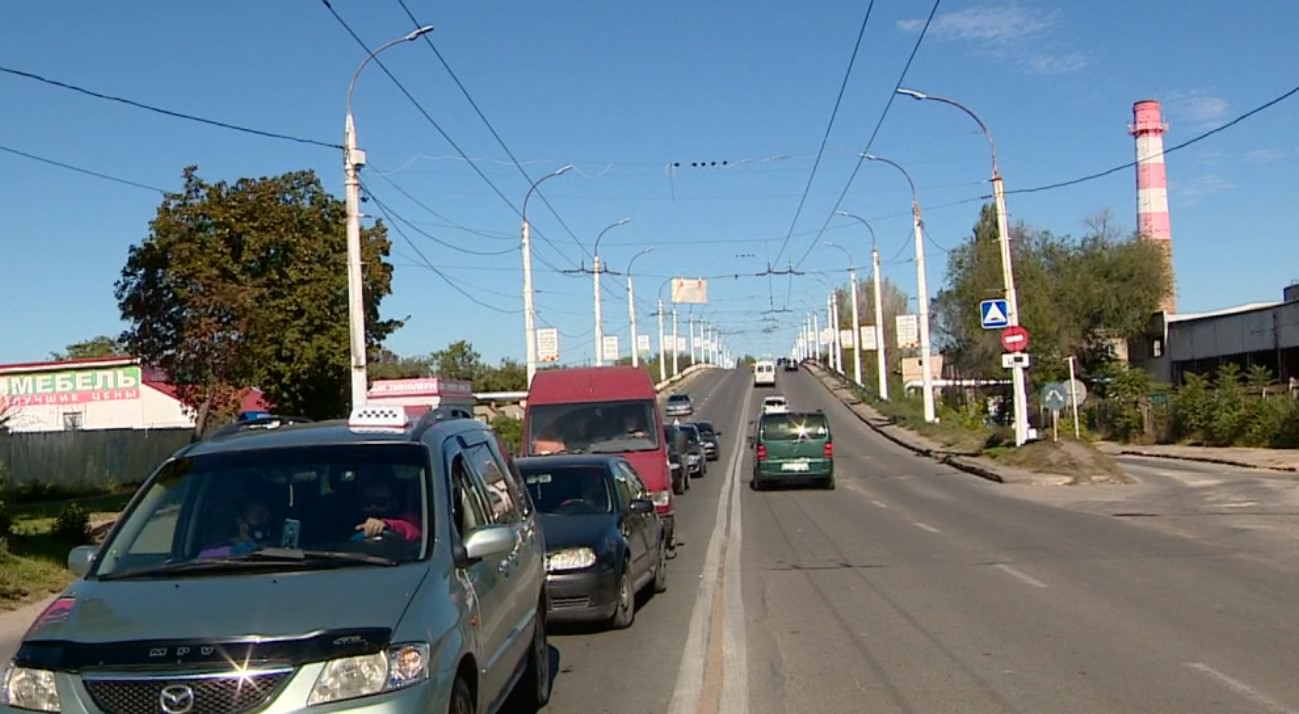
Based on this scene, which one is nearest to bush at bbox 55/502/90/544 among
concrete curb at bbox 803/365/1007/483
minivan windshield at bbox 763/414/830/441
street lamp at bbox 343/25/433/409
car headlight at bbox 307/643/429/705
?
street lamp at bbox 343/25/433/409

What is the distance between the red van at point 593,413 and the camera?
20.7m

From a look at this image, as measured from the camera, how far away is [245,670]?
507 cm

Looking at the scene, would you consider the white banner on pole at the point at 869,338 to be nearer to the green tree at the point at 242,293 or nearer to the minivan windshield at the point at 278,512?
the green tree at the point at 242,293

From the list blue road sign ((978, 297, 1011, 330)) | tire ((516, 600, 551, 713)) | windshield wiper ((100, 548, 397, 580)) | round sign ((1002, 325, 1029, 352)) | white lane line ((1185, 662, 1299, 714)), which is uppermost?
blue road sign ((978, 297, 1011, 330))

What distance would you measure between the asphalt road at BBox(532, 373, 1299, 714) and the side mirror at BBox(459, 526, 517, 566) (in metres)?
2.20

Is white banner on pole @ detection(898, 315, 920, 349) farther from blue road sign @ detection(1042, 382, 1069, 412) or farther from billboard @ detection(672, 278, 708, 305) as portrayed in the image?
blue road sign @ detection(1042, 382, 1069, 412)

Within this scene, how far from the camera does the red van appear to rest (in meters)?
20.7

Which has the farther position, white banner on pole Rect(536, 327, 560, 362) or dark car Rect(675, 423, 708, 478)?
white banner on pole Rect(536, 327, 560, 362)

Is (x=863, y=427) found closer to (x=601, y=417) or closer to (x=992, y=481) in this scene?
(x=992, y=481)

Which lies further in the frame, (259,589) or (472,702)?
(472,702)

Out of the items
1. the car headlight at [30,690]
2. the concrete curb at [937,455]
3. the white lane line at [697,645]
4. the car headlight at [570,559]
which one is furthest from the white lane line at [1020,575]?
the concrete curb at [937,455]

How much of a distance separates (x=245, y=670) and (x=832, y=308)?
319ft

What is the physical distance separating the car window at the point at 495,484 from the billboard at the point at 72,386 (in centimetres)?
5556

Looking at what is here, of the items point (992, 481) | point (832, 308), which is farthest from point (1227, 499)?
point (832, 308)
